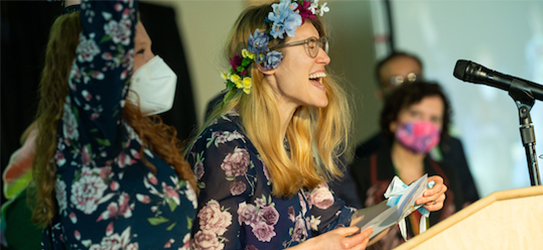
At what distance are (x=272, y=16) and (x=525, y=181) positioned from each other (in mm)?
3372

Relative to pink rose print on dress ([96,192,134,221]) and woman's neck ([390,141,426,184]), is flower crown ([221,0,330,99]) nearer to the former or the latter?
pink rose print on dress ([96,192,134,221])

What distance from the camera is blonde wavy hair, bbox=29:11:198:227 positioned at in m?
1.37

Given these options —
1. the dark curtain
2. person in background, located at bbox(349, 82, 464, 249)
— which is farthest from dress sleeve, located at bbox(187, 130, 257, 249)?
person in background, located at bbox(349, 82, 464, 249)

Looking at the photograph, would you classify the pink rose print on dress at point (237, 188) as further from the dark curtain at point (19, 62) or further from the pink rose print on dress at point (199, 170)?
the dark curtain at point (19, 62)

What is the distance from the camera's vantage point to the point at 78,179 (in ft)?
4.48

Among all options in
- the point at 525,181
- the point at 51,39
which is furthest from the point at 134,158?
the point at 525,181

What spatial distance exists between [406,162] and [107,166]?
2.32 metres

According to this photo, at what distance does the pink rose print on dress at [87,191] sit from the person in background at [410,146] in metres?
2.07

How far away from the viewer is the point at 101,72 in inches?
50.6

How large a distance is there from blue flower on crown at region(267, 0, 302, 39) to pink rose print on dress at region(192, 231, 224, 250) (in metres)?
0.78

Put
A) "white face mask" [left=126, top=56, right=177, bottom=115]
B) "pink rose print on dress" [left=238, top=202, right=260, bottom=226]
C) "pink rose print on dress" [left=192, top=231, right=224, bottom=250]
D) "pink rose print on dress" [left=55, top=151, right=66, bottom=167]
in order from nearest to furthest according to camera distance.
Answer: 1. "pink rose print on dress" [left=55, top=151, right=66, bottom=167]
2. "white face mask" [left=126, top=56, right=177, bottom=115]
3. "pink rose print on dress" [left=192, top=231, right=224, bottom=250]
4. "pink rose print on dress" [left=238, top=202, right=260, bottom=226]

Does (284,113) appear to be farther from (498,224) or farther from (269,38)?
(498,224)

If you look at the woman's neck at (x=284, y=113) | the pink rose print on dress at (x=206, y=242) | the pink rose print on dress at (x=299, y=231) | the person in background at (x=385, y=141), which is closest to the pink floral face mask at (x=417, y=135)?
the person in background at (x=385, y=141)

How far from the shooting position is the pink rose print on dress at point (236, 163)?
1748 mm
